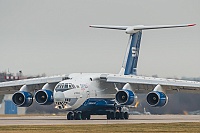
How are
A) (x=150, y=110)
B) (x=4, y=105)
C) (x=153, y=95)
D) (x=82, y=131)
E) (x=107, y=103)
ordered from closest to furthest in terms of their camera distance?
(x=82, y=131)
(x=153, y=95)
(x=107, y=103)
(x=150, y=110)
(x=4, y=105)

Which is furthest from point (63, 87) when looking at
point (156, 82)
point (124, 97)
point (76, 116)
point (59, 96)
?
point (156, 82)

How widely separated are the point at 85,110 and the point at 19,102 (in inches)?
175

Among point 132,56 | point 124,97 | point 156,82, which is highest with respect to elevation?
point 132,56

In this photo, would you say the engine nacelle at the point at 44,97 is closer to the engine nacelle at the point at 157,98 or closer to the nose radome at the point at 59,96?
the nose radome at the point at 59,96

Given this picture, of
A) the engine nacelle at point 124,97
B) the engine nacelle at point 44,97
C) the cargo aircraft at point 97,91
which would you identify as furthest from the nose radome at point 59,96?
the engine nacelle at point 124,97

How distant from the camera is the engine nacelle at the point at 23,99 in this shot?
158 feet

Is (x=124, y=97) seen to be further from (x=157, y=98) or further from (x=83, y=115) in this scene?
(x=83, y=115)

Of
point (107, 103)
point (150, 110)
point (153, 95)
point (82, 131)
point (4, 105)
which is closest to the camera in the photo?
point (82, 131)

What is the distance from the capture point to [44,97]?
47.8 m

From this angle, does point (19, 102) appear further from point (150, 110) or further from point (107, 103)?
point (150, 110)

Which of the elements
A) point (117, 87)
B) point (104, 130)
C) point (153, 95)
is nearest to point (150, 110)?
point (117, 87)

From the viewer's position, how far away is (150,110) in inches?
2464

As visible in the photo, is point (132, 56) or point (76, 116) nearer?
point (76, 116)

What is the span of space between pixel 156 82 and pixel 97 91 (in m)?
4.05
